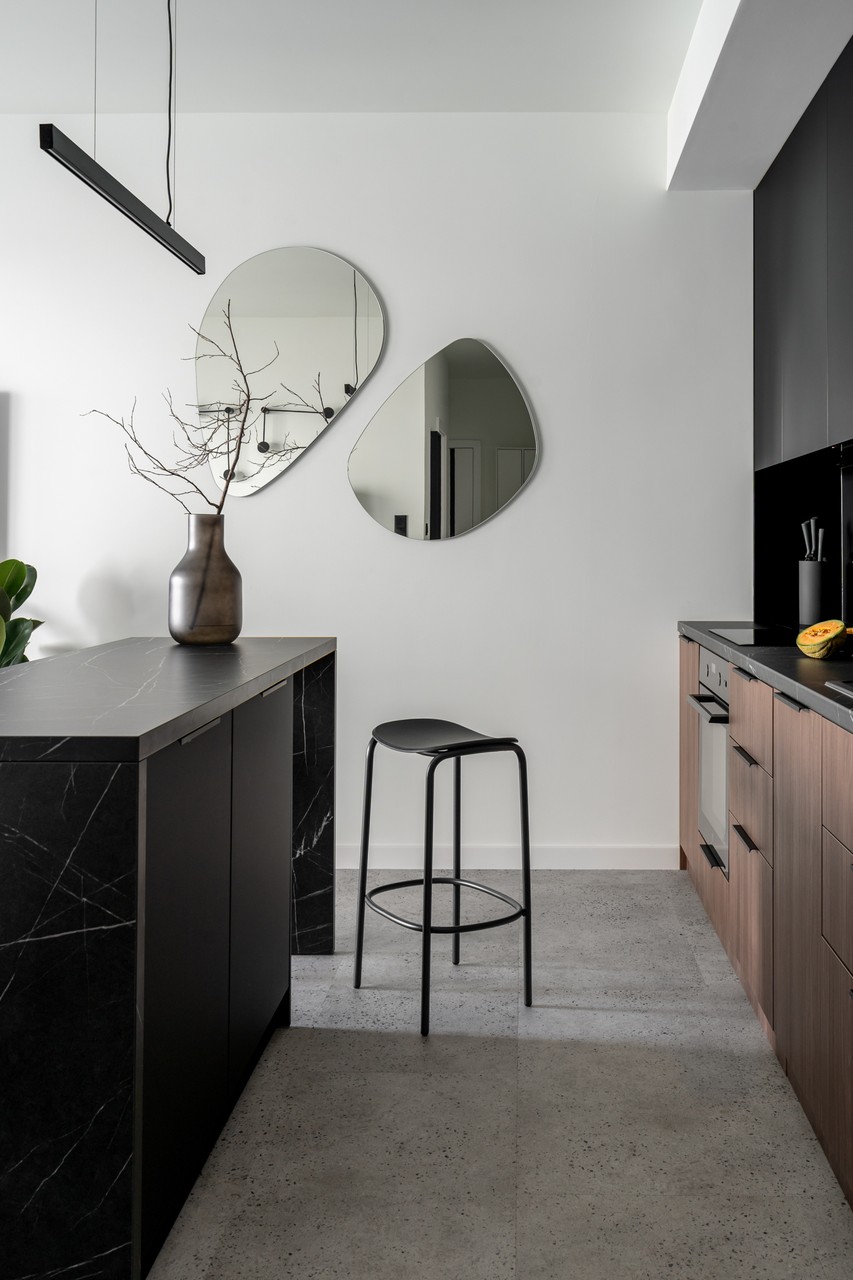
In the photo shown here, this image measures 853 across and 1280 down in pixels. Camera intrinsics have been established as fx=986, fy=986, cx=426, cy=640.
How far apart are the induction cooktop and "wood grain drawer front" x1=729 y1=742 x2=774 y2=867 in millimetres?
347

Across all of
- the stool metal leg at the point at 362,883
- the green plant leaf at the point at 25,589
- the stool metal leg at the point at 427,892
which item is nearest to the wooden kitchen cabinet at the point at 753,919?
the stool metal leg at the point at 427,892

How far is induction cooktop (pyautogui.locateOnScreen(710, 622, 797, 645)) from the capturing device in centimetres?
280

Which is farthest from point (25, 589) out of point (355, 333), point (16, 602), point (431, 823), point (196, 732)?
point (196, 732)

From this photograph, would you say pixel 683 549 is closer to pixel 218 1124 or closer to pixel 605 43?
pixel 605 43

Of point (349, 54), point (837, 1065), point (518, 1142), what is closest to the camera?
point (837, 1065)

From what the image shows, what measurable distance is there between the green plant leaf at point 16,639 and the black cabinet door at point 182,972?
193 centimetres

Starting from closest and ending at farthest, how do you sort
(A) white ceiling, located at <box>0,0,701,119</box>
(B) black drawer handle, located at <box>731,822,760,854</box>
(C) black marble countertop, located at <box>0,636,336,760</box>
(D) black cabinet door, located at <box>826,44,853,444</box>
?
1. (C) black marble countertop, located at <box>0,636,336,760</box>
2. (B) black drawer handle, located at <box>731,822,760,854</box>
3. (D) black cabinet door, located at <box>826,44,853,444</box>
4. (A) white ceiling, located at <box>0,0,701,119</box>

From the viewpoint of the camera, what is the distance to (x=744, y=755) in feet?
8.09

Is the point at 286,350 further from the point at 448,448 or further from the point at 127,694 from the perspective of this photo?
the point at 127,694

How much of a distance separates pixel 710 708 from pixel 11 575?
2.36 m

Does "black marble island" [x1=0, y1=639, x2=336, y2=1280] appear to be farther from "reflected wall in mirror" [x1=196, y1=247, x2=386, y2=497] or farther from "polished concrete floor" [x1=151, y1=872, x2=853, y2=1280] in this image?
"reflected wall in mirror" [x1=196, y1=247, x2=386, y2=497]

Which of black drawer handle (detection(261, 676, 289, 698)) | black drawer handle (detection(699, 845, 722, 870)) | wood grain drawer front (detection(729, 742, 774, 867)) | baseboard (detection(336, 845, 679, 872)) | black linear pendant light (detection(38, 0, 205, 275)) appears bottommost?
baseboard (detection(336, 845, 679, 872))

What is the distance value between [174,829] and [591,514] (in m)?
2.43

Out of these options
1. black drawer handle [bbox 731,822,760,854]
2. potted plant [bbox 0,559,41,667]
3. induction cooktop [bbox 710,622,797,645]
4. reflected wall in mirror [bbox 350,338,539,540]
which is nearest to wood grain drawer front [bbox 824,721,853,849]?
black drawer handle [bbox 731,822,760,854]
